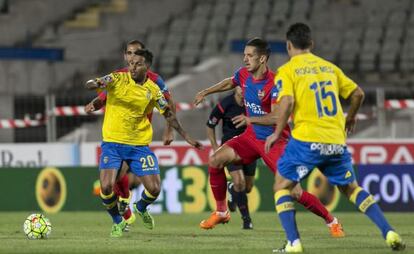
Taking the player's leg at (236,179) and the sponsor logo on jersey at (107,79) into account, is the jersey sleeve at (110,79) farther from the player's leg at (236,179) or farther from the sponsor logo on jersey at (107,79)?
the player's leg at (236,179)

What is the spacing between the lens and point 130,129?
1366 centimetres

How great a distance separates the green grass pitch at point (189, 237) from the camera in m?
11.4

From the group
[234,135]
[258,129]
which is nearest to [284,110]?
[258,129]

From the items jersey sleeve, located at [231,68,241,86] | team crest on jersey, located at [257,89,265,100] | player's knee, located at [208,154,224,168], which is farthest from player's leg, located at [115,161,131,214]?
team crest on jersey, located at [257,89,265,100]

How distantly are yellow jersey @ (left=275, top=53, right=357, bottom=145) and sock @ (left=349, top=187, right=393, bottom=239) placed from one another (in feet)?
1.76

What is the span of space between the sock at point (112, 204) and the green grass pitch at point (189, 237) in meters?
0.24

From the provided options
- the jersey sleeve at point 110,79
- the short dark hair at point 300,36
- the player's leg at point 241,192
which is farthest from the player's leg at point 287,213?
the player's leg at point 241,192

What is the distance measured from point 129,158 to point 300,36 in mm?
3535

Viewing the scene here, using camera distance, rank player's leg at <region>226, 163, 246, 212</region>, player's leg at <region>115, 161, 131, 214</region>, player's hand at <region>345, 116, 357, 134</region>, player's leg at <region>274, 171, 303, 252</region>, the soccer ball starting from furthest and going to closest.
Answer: player's leg at <region>226, 163, 246, 212</region>
player's leg at <region>115, 161, 131, 214</region>
the soccer ball
player's hand at <region>345, 116, 357, 134</region>
player's leg at <region>274, 171, 303, 252</region>

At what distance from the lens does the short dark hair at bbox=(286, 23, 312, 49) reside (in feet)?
35.6

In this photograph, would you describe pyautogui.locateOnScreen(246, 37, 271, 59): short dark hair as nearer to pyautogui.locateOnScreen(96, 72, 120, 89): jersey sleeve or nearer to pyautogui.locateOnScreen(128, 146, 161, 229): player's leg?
pyautogui.locateOnScreen(96, 72, 120, 89): jersey sleeve

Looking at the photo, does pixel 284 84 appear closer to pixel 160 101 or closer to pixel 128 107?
pixel 160 101

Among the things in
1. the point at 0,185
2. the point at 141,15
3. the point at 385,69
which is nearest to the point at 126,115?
the point at 0,185

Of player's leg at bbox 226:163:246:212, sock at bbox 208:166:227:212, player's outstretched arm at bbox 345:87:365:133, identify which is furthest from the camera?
player's leg at bbox 226:163:246:212
